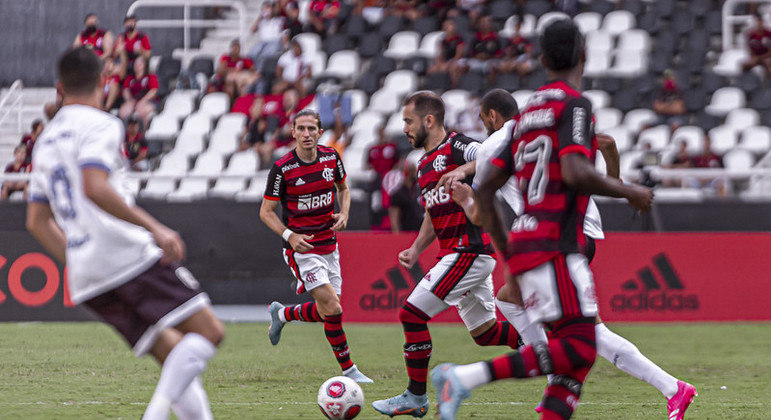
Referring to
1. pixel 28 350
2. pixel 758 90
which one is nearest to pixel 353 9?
pixel 758 90

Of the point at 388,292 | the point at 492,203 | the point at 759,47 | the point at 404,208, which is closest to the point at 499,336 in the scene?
the point at 492,203

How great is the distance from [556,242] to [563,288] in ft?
0.68

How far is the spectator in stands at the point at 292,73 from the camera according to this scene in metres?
18.5

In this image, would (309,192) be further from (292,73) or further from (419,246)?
(292,73)

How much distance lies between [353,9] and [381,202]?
584 cm

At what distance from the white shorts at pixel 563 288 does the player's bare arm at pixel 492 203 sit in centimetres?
43

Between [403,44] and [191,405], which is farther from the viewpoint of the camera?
[403,44]

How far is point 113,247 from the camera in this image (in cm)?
479

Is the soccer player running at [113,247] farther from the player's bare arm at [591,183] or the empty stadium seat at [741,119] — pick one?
the empty stadium seat at [741,119]

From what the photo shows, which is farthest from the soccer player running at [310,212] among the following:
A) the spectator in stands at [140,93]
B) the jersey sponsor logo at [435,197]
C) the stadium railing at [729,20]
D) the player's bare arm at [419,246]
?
the stadium railing at [729,20]

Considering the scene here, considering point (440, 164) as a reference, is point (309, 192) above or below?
below

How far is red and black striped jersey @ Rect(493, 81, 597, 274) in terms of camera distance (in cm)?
479

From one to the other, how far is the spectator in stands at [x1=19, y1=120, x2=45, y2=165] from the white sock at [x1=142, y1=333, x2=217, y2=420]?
1358cm

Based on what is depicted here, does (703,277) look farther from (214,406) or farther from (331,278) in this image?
(214,406)
